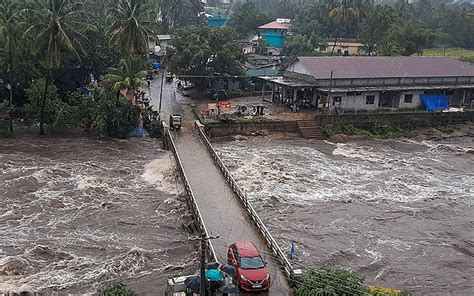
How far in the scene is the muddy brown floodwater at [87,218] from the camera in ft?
64.7

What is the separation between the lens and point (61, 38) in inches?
1374

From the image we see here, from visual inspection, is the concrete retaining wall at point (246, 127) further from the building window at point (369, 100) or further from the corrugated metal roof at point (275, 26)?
the corrugated metal roof at point (275, 26)

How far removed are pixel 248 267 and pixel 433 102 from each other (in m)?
36.0

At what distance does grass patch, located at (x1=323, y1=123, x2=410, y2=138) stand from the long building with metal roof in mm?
2116

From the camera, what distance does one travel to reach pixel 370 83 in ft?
149

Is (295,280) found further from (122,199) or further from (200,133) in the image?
(200,133)

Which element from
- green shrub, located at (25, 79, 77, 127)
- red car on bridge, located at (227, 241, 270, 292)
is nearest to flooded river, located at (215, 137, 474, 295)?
red car on bridge, located at (227, 241, 270, 292)

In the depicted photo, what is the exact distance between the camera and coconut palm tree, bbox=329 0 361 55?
232 ft

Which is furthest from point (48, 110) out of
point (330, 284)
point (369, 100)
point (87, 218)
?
point (330, 284)

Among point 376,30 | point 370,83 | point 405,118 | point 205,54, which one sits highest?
point 376,30

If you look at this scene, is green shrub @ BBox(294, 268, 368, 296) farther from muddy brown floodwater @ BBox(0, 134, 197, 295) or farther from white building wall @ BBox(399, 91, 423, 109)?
white building wall @ BBox(399, 91, 423, 109)

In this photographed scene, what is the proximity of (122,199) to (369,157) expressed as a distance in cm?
1919

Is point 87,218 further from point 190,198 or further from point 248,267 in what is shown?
point 248,267

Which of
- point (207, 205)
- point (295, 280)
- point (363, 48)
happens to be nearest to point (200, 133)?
point (207, 205)
